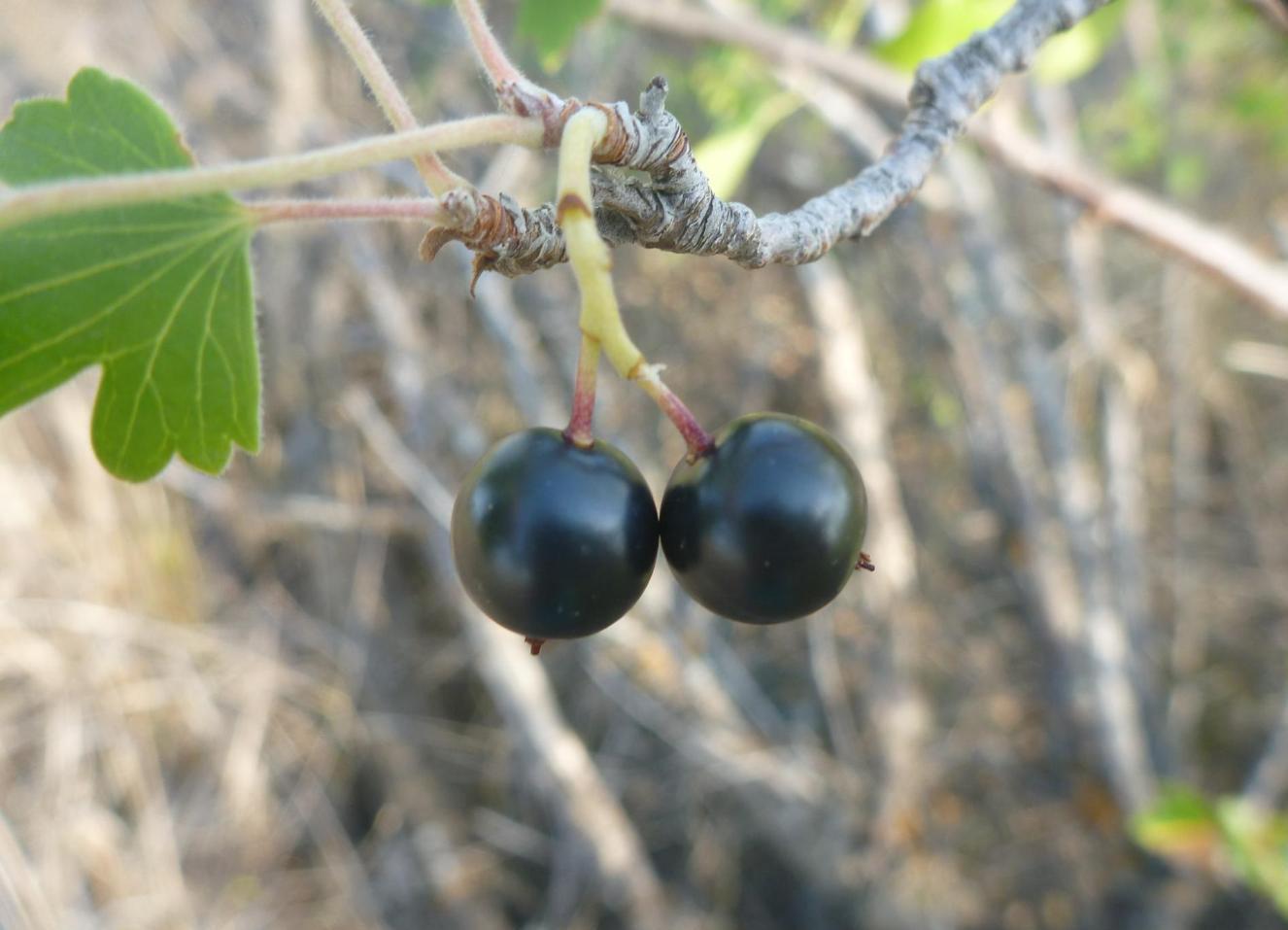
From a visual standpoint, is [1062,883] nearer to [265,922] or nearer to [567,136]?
[265,922]

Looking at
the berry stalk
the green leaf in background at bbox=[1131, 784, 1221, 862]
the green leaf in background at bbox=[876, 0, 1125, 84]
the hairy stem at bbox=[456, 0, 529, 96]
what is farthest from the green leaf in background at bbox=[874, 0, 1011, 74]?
the green leaf in background at bbox=[1131, 784, 1221, 862]

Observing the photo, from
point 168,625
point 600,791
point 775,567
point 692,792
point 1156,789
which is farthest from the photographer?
point 692,792

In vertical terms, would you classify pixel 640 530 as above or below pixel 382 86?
below

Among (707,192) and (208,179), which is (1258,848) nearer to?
(707,192)

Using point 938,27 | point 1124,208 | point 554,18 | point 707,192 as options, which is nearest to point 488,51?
point 707,192

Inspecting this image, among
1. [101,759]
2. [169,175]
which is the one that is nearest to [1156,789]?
[169,175]

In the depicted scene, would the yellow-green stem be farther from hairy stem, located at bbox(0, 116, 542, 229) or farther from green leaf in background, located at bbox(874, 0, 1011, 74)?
green leaf in background, located at bbox(874, 0, 1011, 74)
